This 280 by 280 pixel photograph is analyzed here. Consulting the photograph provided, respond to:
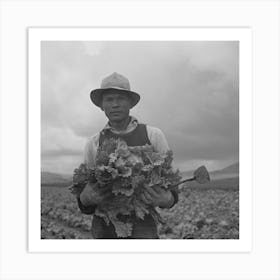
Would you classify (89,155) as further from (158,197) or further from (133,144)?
(158,197)

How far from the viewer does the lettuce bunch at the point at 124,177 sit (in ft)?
9.41

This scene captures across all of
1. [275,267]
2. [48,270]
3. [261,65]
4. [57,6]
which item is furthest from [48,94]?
[275,267]

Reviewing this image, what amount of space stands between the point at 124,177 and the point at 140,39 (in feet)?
2.28

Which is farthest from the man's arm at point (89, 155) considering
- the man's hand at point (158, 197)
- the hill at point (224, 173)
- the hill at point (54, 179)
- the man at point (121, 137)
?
the hill at point (224, 173)

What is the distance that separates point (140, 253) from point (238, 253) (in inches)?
19.4

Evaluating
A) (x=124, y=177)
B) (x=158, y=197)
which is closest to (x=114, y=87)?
(x=124, y=177)

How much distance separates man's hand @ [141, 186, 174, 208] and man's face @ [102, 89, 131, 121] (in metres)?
0.39

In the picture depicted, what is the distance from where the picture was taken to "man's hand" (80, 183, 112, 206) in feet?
9.47

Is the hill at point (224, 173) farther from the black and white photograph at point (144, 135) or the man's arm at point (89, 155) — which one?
the man's arm at point (89, 155)

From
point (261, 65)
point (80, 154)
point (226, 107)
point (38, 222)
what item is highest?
point (261, 65)

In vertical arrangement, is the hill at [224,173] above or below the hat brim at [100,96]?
below

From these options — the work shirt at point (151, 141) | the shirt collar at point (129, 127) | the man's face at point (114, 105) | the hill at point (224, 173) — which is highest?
the man's face at point (114, 105)

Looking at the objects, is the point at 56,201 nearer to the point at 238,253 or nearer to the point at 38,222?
the point at 38,222

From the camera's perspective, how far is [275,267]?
2.93 metres
